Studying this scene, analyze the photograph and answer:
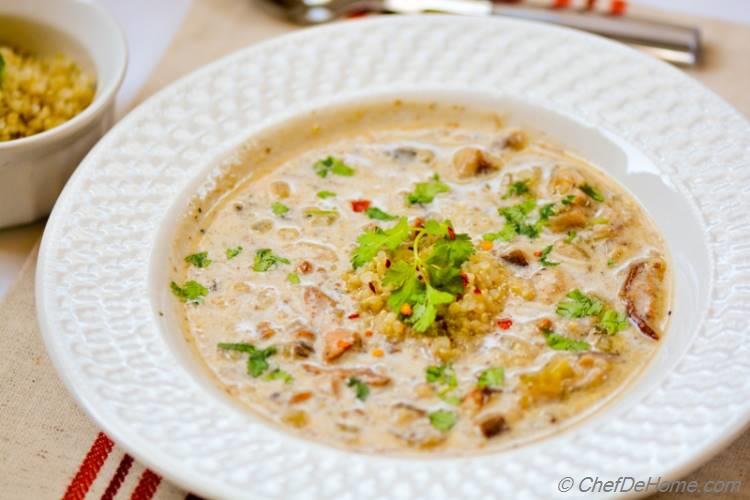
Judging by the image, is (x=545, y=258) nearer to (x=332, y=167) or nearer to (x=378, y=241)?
(x=378, y=241)

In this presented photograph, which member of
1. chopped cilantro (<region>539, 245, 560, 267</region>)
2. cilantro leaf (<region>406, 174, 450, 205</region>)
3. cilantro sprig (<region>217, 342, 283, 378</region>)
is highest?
chopped cilantro (<region>539, 245, 560, 267</region>)

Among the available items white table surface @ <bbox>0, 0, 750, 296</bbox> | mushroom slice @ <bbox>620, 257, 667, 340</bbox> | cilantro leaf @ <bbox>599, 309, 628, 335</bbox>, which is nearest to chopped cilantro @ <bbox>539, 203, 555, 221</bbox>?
mushroom slice @ <bbox>620, 257, 667, 340</bbox>

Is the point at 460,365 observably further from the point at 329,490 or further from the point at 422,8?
the point at 422,8

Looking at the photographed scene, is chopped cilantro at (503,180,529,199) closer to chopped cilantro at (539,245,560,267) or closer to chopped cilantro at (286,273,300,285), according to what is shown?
chopped cilantro at (539,245,560,267)

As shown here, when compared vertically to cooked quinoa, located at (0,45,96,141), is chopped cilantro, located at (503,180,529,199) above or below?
above

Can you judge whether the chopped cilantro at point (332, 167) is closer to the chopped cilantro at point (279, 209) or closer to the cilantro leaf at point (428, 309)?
the chopped cilantro at point (279, 209)

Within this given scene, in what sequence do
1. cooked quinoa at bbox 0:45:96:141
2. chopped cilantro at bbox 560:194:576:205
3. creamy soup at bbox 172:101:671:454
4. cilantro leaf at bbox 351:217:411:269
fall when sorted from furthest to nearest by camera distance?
cooked quinoa at bbox 0:45:96:141 < chopped cilantro at bbox 560:194:576:205 < cilantro leaf at bbox 351:217:411:269 < creamy soup at bbox 172:101:671:454

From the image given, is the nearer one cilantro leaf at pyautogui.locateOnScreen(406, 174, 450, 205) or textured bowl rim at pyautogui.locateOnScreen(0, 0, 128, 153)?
textured bowl rim at pyautogui.locateOnScreen(0, 0, 128, 153)
